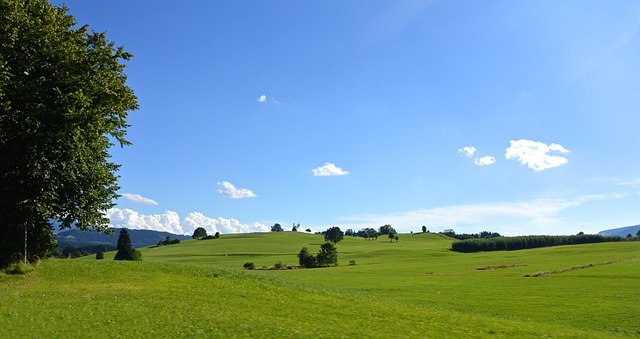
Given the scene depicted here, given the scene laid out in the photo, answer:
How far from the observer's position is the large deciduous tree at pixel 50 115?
3006 cm

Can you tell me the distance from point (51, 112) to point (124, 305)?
14486 millimetres

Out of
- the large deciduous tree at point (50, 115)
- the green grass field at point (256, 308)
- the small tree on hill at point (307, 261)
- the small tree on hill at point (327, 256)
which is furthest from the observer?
the small tree on hill at point (327, 256)

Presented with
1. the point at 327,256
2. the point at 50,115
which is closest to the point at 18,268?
the point at 50,115

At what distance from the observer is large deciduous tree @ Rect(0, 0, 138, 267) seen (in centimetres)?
3006

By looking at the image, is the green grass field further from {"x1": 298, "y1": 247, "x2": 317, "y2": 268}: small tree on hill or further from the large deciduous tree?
{"x1": 298, "y1": 247, "x2": 317, "y2": 268}: small tree on hill

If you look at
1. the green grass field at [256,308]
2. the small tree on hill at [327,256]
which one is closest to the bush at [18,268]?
the green grass field at [256,308]

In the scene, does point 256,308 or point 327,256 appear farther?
Answer: point 327,256

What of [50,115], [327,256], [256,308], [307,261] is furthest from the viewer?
[327,256]

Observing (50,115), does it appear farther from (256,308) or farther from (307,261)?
(307,261)

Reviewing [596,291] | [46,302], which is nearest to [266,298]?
[46,302]

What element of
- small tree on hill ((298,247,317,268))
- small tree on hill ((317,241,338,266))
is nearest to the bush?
small tree on hill ((298,247,317,268))

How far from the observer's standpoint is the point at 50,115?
1209 inches

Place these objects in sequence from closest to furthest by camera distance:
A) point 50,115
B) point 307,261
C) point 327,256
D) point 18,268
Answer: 1. point 50,115
2. point 18,268
3. point 307,261
4. point 327,256

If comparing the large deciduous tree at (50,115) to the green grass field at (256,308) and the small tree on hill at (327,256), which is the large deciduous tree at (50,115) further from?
the small tree on hill at (327,256)
